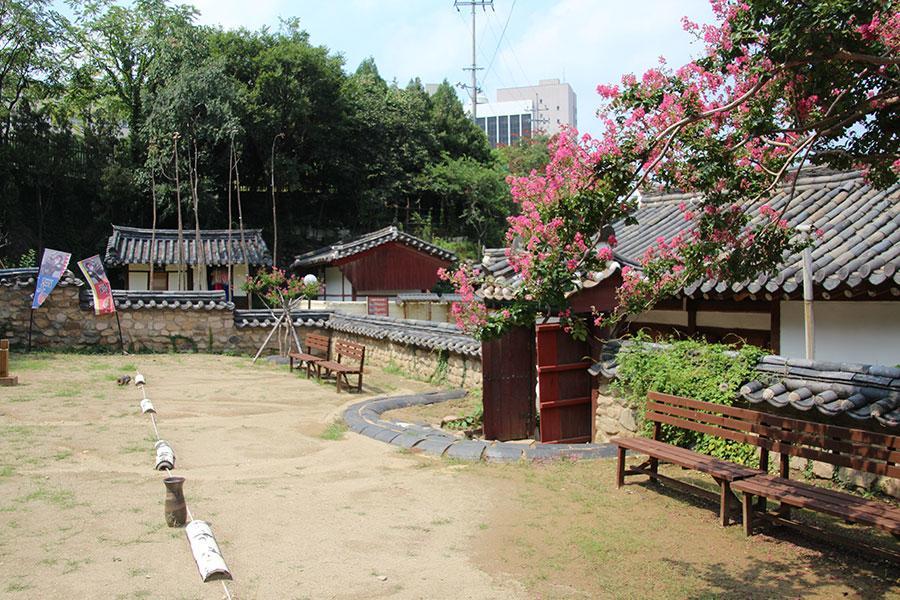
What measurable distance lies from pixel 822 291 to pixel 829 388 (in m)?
3.09

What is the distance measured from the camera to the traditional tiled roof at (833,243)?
27.7ft

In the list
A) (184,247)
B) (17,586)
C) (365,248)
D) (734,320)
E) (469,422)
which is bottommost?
(469,422)

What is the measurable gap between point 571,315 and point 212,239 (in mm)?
26849

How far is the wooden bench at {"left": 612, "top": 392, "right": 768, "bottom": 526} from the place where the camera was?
5910mm

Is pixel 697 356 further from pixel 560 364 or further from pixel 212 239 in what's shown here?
pixel 212 239

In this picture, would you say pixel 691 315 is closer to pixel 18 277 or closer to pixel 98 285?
pixel 98 285

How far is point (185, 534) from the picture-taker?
5648mm

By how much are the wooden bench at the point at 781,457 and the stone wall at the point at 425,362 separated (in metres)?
6.68

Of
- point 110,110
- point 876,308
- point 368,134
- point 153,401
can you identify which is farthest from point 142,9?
point 876,308

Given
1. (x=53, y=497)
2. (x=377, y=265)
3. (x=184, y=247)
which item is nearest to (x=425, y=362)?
(x=53, y=497)

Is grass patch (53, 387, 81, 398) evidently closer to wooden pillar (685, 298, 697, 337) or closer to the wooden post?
the wooden post

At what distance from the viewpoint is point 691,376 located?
7605mm

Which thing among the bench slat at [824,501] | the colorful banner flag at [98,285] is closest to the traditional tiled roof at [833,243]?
the bench slat at [824,501]

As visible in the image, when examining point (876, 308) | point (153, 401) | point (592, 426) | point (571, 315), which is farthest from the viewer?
point (153, 401)
